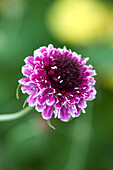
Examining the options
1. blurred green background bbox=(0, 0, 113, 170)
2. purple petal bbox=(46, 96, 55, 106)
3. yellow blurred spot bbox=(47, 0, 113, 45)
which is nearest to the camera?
purple petal bbox=(46, 96, 55, 106)

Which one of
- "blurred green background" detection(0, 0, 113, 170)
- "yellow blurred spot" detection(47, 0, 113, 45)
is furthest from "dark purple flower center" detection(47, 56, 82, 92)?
"yellow blurred spot" detection(47, 0, 113, 45)

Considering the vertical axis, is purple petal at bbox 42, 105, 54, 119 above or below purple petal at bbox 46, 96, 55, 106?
below

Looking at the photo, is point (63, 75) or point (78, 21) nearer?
point (63, 75)

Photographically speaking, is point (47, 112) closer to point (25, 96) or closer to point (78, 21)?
point (25, 96)

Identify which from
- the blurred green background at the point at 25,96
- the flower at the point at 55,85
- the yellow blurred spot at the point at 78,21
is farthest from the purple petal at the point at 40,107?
the yellow blurred spot at the point at 78,21

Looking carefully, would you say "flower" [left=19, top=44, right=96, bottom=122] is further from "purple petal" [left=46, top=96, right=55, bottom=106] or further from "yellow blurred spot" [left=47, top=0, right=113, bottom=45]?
"yellow blurred spot" [left=47, top=0, right=113, bottom=45]

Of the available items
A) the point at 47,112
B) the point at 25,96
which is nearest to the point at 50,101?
the point at 47,112
